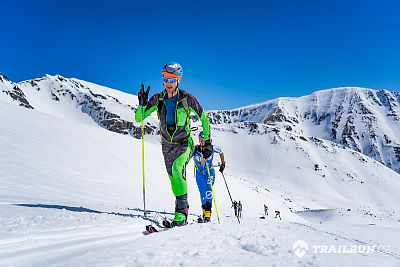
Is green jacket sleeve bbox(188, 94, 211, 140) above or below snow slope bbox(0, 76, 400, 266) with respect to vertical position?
above

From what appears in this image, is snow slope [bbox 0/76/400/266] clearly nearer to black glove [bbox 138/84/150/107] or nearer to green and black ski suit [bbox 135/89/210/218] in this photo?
green and black ski suit [bbox 135/89/210/218]

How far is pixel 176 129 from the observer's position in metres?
6.34

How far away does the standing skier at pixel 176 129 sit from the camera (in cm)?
629

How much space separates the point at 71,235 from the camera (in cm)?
399

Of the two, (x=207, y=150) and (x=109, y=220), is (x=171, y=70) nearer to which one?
(x=207, y=150)

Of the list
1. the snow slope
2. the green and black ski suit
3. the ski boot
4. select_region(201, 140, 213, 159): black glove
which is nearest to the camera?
the snow slope

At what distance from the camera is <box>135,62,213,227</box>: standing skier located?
6289 millimetres

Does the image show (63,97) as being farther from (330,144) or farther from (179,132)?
(179,132)

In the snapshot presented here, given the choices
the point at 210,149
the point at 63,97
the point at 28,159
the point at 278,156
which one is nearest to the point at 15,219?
the point at 210,149

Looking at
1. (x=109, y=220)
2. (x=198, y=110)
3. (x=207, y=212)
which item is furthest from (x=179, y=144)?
(x=207, y=212)

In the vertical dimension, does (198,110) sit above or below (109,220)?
above

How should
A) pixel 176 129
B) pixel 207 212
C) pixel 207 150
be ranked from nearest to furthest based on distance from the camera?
pixel 176 129
pixel 207 150
pixel 207 212

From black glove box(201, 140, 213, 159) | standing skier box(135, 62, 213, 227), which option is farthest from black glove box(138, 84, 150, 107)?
black glove box(201, 140, 213, 159)

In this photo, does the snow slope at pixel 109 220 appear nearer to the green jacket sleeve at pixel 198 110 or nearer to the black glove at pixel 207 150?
the black glove at pixel 207 150
